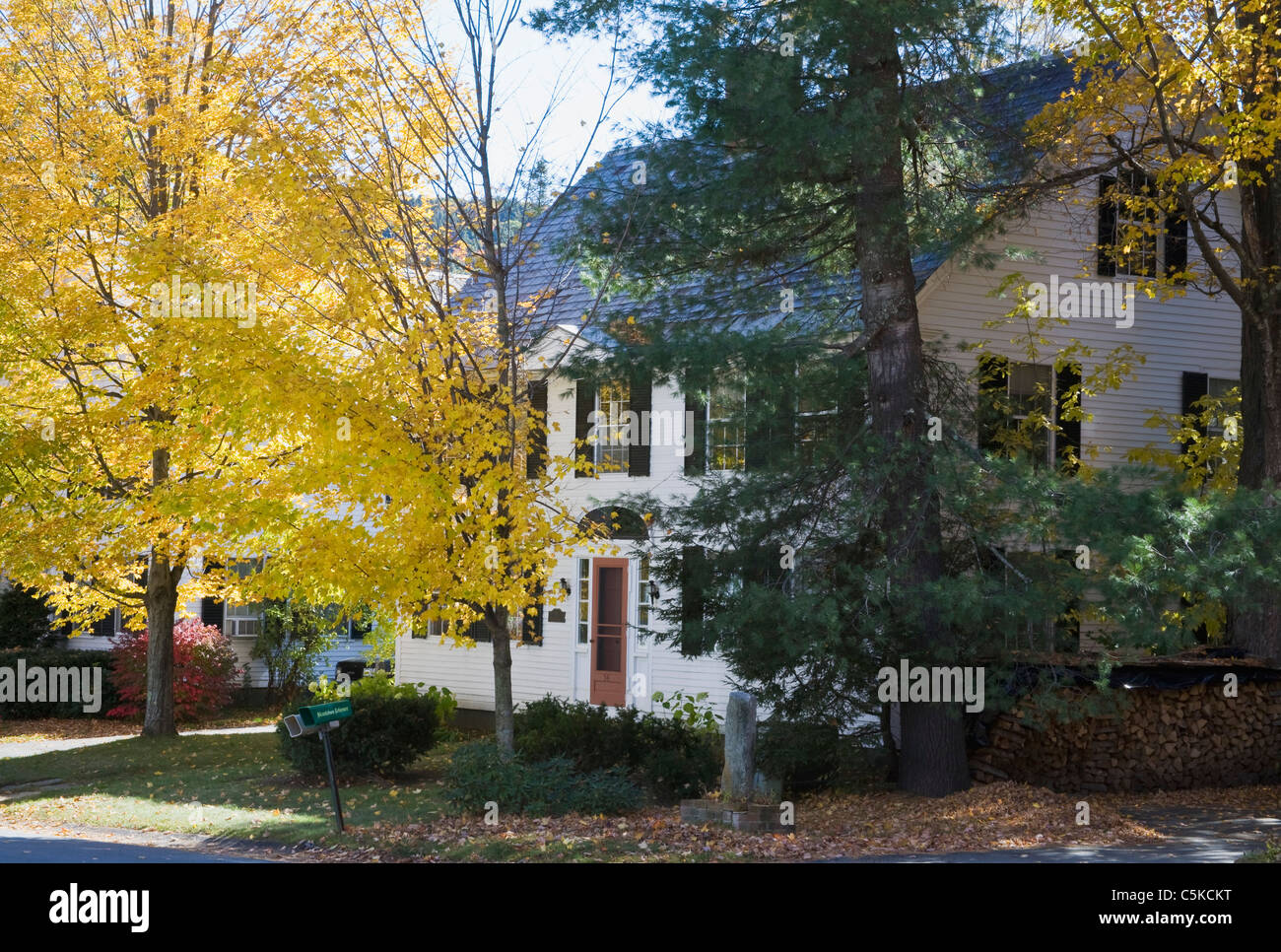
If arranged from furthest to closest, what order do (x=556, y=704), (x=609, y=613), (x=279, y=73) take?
(x=609, y=613), (x=279, y=73), (x=556, y=704)

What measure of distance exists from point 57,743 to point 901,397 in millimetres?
14415

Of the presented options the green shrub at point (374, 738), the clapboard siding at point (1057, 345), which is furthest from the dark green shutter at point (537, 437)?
the green shrub at point (374, 738)

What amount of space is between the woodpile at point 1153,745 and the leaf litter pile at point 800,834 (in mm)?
708

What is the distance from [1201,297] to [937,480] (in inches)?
370

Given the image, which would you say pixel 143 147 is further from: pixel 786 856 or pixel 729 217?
pixel 786 856

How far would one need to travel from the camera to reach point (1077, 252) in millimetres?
18922

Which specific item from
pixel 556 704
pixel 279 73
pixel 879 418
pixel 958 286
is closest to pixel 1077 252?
pixel 958 286

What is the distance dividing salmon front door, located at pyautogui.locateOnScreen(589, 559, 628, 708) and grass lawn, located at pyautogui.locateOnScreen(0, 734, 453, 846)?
8.35 ft

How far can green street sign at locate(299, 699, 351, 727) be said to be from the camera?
1165cm

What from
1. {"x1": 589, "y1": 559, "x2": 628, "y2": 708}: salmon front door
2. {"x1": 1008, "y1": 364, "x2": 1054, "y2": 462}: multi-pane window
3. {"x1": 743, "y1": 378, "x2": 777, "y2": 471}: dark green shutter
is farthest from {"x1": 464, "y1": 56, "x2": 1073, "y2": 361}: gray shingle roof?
{"x1": 589, "y1": 559, "x2": 628, "y2": 708}: salmon front door

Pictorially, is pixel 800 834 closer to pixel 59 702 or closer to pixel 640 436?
pixel 640 436

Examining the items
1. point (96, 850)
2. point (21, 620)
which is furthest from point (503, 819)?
point (21, 620)

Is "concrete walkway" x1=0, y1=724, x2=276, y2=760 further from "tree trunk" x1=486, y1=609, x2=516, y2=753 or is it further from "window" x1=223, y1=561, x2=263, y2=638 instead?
"tree trunk" x1=486, y1=609, x2=516, y2=753

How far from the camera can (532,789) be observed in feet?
40.7
